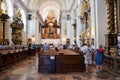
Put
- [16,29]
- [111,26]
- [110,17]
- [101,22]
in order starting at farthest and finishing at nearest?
1. [16,29]
2. [101,22]
3. [110,17]
4. [111,26]

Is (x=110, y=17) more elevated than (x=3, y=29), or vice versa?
(x=110, y=17)

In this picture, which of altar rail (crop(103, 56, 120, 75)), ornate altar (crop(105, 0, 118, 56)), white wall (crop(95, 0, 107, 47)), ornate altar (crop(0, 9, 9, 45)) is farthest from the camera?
ornate altar (crop(0, 9, 9, 45))

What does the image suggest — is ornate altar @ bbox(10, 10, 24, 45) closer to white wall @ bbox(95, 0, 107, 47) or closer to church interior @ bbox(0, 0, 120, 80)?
church interior @ bbox(0, 0, 120, 80)

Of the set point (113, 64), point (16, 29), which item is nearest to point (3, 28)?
point (16, 29)

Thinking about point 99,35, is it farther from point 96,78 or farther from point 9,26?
point 9,26

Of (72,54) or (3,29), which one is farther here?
(3,29)

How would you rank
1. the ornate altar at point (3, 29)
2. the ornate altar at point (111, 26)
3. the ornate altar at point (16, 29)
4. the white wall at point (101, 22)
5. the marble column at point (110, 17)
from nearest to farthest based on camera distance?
1. the ornate altar at point (111, 26)
2. the marble column at point (110, 17)
3. the white wall at point (101, 22)
4. the ornate altar at point (3, 29)
5. the ornate altar at point (16, 29)

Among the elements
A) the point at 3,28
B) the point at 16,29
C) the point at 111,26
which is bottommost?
the point at 111,26

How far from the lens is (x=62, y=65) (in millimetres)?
11180

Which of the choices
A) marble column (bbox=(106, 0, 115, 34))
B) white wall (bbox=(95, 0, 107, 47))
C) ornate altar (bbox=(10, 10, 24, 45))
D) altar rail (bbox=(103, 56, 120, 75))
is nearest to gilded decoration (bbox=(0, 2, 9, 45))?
ornate altar (bbox=(10, 10, 24, 45))

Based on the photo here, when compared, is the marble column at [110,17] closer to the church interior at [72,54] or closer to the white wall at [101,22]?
the church interior at [72,54]

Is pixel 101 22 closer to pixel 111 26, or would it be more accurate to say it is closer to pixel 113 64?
pixel 111 26

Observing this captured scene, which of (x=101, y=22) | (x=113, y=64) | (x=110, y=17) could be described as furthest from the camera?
(x=101, y=22)

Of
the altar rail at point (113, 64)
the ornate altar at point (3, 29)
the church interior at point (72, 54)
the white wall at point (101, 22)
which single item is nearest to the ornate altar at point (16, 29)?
the church interior at point (72, 54)
